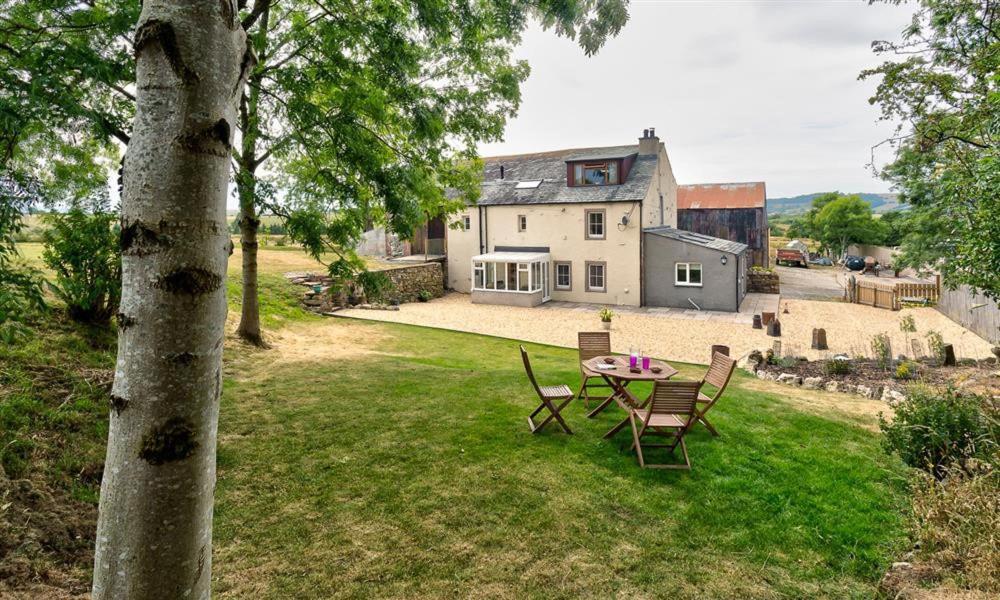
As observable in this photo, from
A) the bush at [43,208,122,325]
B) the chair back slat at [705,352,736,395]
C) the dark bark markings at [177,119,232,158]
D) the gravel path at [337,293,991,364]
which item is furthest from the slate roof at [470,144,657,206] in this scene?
the dark bark markings at [177,119,232,158]

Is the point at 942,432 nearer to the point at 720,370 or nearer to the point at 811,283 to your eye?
the point at 720,370

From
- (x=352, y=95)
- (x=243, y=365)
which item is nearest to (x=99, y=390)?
(x=243, y=365)

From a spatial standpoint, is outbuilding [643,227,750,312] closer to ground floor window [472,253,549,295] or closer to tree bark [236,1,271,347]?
ground floor window [472,253,549,295]

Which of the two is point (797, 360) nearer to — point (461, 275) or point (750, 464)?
point (750, 464)

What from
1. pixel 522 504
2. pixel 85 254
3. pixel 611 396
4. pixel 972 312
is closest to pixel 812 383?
pixel 611 396

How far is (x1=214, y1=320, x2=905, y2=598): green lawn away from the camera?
12.9 feet

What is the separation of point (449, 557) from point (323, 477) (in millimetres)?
1934

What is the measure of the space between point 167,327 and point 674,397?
225 inches

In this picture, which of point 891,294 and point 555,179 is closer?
point 891,294

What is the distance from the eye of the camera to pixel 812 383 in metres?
11.0

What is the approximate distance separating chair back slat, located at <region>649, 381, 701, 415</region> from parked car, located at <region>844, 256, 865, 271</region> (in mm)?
39721

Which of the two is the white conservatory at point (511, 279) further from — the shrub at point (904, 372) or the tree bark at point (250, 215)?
the shrub at point (904, 372)

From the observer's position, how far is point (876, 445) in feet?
22.9

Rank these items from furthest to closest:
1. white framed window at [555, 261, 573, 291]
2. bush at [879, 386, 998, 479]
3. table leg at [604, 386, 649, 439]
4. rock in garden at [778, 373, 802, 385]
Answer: white framed window at [555, 261, 573, 291] → rock in garden at [778, 373, 802, 385] → table leg at [604, 386, 649, 439] → bush at [879, 386, 998, 479]
